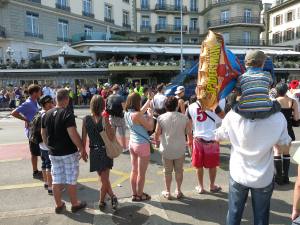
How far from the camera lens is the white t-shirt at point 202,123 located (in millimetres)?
4984

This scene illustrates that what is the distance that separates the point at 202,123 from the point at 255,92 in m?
2.31

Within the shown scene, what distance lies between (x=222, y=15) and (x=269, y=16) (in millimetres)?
11662

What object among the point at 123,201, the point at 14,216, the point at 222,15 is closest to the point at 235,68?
the point at 123,201

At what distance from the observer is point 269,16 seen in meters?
54.4

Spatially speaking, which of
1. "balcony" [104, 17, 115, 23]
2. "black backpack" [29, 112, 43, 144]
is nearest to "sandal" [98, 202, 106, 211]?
"black backpack" [29, 112, 43, 144]

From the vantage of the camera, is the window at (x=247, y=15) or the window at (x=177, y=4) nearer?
the window at (x=247, y=15)

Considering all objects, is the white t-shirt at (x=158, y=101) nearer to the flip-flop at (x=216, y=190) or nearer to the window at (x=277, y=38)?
the flip-flop at (x=216, y=190)

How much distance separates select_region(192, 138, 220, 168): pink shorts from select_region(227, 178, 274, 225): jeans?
1.85 m

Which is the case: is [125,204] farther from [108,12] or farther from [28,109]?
[108,12]

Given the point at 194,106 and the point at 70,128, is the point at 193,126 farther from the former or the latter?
the point at 70,128

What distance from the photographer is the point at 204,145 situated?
500cm

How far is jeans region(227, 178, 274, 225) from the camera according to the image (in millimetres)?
2904

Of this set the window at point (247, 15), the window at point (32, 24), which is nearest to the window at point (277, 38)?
the window at point (247, 15)

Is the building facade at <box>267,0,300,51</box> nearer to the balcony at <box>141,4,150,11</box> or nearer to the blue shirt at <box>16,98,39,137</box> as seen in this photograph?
the balcony at <box>141,4,150,11</box>
